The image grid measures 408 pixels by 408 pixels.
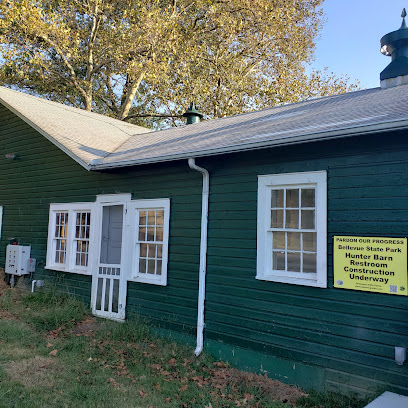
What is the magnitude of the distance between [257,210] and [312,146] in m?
1.18

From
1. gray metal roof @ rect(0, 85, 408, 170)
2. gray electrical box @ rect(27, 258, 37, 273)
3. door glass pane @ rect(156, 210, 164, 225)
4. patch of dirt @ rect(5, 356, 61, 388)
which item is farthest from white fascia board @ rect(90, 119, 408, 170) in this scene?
gray electrical box @ rect(27, 258, 37, 273)

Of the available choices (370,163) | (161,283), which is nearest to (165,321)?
(161,283)

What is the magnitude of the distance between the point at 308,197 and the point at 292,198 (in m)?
0.24

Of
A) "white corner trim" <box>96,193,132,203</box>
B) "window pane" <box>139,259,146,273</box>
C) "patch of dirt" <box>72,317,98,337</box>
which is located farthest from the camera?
"white corner trim" <box>96,193,132,203</box>

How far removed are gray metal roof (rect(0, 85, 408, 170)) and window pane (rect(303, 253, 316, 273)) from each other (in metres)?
1.54

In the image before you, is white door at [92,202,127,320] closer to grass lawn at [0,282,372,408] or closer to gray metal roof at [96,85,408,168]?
grass lawn at [0,282,372,408]

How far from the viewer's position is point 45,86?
1859cm

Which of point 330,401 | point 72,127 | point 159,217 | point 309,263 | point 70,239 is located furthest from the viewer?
point 72,127

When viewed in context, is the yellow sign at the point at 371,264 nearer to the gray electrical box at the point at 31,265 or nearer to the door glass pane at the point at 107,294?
the door glass pane at the point at 107,294

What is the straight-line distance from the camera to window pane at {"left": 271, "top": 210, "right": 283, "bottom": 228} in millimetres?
5477

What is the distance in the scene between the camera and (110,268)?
25.4 feet

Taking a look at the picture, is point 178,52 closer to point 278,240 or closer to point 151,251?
point 151,251

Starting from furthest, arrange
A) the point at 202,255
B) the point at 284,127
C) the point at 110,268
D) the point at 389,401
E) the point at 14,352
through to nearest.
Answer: the point at 110,268, the point at 202,255, the point at 284,127, the point at 14,352, the point at 389,401

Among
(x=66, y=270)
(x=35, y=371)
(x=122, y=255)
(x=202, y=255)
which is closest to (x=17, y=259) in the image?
(x=66, y=270)
